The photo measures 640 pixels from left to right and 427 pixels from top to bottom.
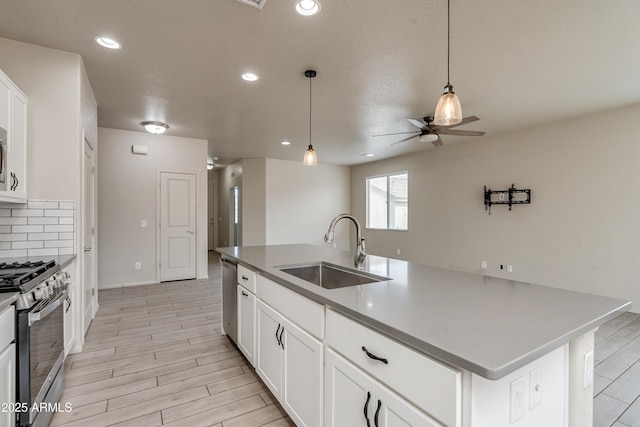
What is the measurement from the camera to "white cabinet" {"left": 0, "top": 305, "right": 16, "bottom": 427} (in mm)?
1223

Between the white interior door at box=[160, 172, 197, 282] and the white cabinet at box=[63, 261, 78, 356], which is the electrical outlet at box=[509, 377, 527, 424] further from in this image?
the white interior door at box=[160, 172, 197, 282]

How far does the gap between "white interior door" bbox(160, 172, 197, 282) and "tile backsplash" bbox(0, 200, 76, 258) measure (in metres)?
2.73

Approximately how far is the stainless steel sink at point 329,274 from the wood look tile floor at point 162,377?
0.86 meters

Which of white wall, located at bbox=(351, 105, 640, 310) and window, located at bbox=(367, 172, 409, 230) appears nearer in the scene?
white wall, located at bbox=(351, 105, 640, 310)

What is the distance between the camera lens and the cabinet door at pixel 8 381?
122 cm

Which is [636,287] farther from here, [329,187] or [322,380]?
[329,187]

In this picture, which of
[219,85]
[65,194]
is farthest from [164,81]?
[65,194]

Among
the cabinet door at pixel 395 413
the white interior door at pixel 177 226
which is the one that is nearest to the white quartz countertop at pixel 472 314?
the cabinet door at pixel 395 413

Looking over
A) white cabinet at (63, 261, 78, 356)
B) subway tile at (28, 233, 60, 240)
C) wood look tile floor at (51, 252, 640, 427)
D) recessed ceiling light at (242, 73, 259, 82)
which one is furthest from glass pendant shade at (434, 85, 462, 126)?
subway tile at (28, 233, 60, 240)

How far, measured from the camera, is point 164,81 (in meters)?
3.11

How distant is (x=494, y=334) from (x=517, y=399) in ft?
0.71

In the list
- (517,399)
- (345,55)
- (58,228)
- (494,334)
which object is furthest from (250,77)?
(517,399)

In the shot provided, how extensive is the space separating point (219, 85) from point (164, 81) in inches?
21.4

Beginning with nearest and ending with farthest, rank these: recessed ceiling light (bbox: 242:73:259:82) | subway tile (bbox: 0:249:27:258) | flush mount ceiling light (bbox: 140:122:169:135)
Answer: subway tile (bbox: 0:249:27:258) < recessed ceiling light (bbox: 242:73:259:82) < flush mount ceiling light (bbox: 140:122:169:135)
